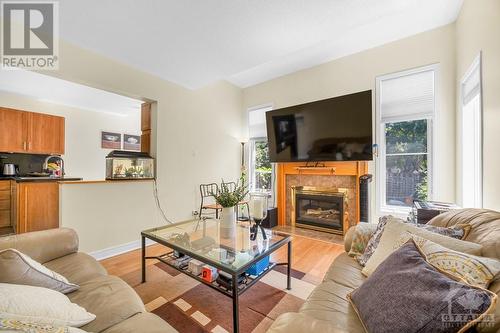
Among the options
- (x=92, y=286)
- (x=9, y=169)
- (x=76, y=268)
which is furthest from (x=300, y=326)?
(x=9, y=169)

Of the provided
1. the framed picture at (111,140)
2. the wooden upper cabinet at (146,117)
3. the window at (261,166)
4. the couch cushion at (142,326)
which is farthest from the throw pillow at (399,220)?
the framed picture at (111,140)

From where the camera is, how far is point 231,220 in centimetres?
205

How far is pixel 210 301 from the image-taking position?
1.78m

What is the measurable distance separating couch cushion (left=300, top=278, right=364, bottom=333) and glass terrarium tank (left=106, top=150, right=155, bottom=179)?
2.75 metres

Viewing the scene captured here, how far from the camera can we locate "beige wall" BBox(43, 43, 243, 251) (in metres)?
2.51

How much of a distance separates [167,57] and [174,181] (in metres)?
1.80

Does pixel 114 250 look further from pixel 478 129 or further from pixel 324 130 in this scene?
pixel 478 129

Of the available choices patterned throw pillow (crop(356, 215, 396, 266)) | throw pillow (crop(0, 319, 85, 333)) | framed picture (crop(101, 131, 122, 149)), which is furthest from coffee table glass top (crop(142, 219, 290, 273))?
framed picture (crop(101, 131, 122, 149))

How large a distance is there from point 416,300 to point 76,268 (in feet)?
6.16

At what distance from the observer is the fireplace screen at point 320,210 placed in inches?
140

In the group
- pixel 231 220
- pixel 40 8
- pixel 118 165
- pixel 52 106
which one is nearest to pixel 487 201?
pixel 231 220

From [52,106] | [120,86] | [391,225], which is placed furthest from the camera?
[52,106]

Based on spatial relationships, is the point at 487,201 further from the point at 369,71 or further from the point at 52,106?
the point at 52,106

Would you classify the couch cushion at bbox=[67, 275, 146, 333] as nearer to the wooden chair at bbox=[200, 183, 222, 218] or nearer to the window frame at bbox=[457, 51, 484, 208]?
the wooden chair at bbox=[200, 183, 222, 218]
